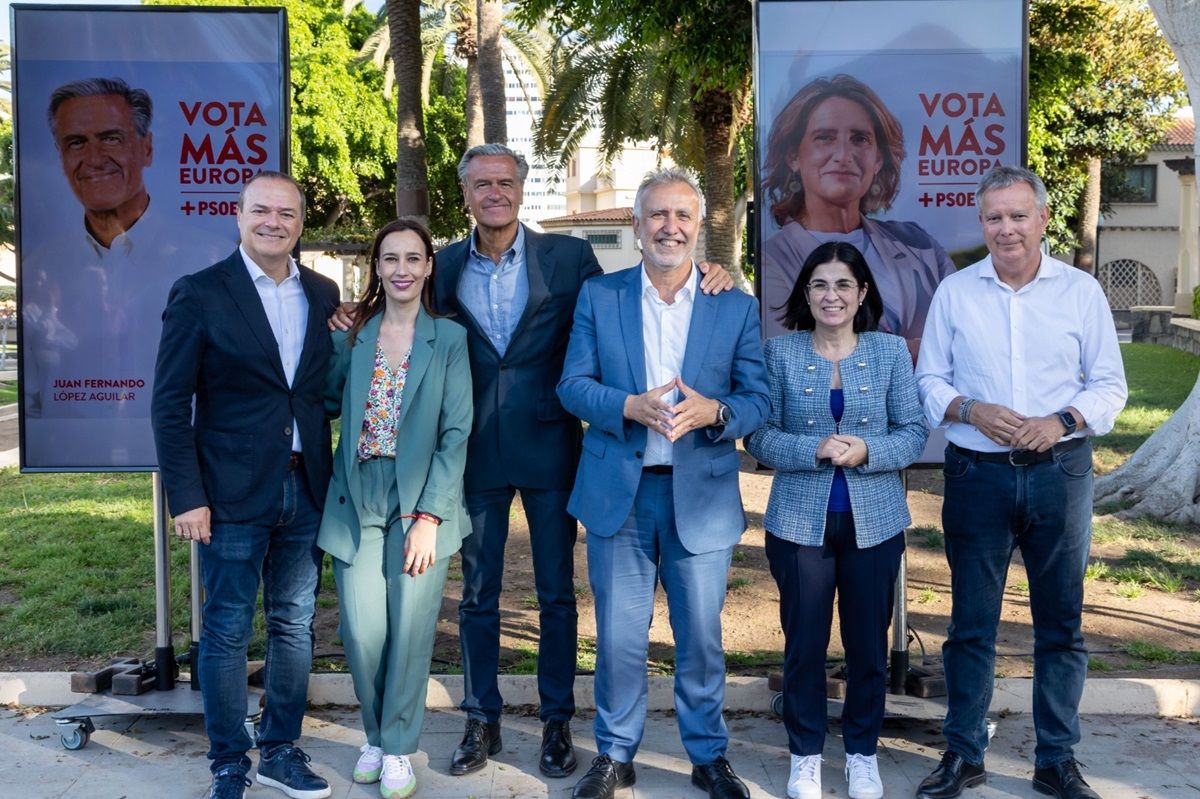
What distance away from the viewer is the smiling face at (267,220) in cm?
421

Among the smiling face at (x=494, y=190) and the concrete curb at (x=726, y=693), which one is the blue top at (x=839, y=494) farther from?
the smiling face at (x=494, y=190)

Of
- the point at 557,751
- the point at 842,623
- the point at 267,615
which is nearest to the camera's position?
the point at 842,623

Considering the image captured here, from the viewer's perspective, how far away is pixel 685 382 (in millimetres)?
4199

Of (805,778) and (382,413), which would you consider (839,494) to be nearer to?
(805,778)

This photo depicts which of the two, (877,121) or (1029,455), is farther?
(877,121)

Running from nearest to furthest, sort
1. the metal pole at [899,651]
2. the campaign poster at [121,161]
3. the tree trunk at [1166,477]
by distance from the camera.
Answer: the campaign poster at [121,161]
the metal pole at [899,651]
the tree trunk at [1166,477]

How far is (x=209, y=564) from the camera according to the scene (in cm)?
421

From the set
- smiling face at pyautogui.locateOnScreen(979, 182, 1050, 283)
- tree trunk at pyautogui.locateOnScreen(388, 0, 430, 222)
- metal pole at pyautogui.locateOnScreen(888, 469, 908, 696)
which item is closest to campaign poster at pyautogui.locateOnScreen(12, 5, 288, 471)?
smiling face at pyautogui.locateOnScreen(979, 182, 1050, 283)

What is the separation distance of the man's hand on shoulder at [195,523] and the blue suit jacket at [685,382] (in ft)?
4.17

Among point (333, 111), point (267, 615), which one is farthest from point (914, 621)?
point (333, 111)

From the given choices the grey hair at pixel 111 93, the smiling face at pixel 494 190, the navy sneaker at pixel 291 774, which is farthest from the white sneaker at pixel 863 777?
the grey hair at pixel 111 93

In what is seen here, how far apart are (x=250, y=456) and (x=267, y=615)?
25.2 inches

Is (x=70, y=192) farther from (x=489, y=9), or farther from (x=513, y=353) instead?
(x=489, y=9)

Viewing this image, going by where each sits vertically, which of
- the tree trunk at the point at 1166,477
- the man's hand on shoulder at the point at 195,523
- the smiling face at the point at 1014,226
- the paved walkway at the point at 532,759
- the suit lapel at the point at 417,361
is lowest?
the paved walkway at the point at 532,759
